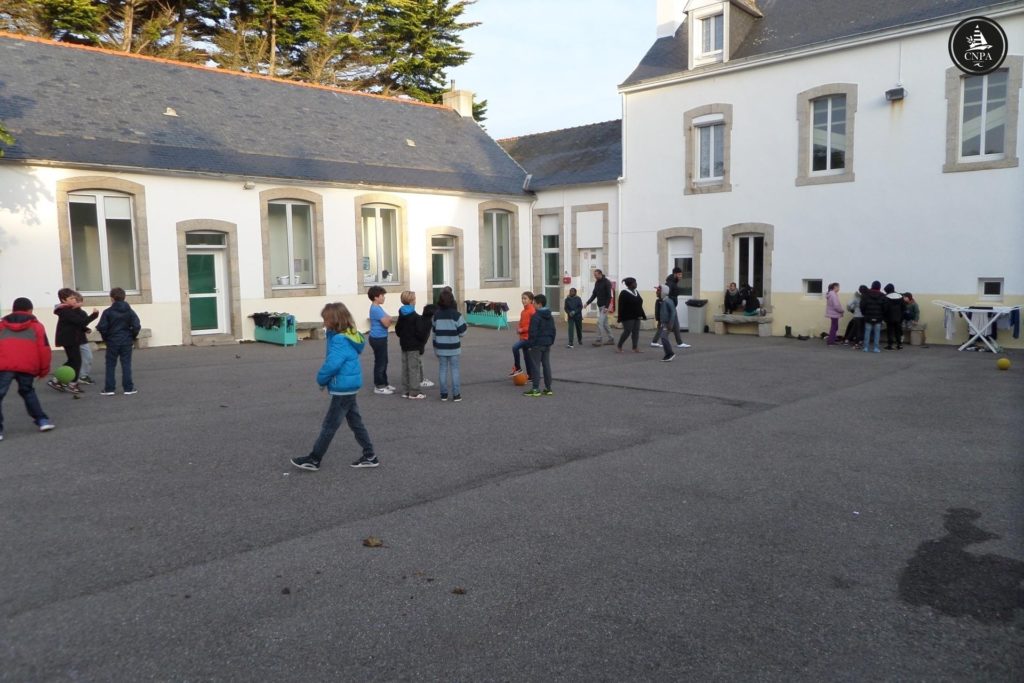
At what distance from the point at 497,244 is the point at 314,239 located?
6.61 meters

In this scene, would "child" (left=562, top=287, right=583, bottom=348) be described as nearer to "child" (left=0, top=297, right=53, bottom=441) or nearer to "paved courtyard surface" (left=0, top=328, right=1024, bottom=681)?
"paved courtyard surface" (left=0, top=328, right=1024, bottom=681)

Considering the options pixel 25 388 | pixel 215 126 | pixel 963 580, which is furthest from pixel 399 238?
pixel 963 580

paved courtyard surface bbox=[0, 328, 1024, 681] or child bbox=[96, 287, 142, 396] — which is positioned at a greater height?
child bbox=[96, 287, 142, 396]

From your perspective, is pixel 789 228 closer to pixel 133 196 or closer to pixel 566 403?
pixel 566 403

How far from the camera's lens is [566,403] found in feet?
34.7

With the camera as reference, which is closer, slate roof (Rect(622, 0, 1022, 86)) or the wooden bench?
slate roof (Rect(622, 0, 1022, 86))

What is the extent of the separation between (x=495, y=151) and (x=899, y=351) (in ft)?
49.0

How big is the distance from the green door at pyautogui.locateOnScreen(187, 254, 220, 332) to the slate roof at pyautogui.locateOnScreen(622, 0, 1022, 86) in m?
12.4

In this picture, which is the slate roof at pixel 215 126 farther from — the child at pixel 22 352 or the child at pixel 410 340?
the child at pixel 410 340

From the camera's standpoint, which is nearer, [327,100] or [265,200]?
[265,200]

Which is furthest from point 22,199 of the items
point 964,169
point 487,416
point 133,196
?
point 964,169

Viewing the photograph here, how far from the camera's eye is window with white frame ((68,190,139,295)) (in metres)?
16.8

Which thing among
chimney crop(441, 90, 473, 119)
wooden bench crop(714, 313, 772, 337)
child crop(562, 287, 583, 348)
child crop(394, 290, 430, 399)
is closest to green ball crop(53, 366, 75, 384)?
child crop(394, 290, 430, 399)

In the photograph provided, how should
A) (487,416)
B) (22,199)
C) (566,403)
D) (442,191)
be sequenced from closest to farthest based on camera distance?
(487,416) → (566,403) → (22,199) → (442,191)
